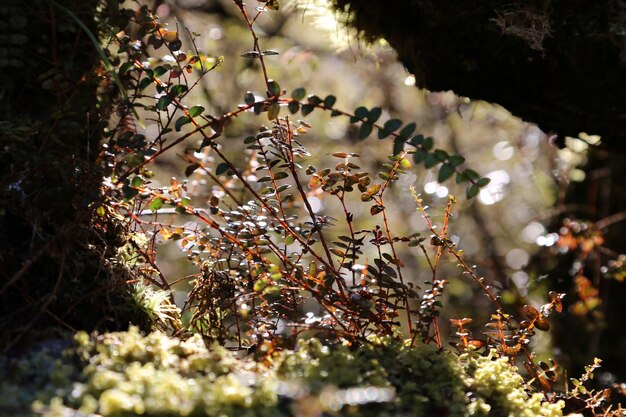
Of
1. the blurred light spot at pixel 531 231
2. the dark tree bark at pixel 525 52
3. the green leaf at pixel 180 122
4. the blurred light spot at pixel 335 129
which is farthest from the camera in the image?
the blurred light spot at pixel 335 129

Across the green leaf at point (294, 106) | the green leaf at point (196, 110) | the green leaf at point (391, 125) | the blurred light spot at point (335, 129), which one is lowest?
the green leaf at point (391, 125)

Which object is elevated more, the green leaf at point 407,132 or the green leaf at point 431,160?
the green leaf at point 407,132

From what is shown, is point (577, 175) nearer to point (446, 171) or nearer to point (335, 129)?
point (335, 129)

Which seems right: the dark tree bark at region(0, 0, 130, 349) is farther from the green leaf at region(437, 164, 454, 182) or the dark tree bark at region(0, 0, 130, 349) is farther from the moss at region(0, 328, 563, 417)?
the green leaf at region(437, 164, 454, 182)

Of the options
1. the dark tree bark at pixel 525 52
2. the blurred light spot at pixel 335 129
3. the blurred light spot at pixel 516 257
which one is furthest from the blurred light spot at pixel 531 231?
the dark tree bark at pixel 525 52

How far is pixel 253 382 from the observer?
155cm

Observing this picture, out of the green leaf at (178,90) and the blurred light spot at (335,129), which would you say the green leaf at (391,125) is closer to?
the green leaf at (178,90)

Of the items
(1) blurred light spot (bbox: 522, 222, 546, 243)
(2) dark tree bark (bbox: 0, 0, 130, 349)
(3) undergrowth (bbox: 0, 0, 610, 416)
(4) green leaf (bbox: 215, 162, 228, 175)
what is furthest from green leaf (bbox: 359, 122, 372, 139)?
(1) blurred light spot (bbox: 522, 222, 546, 243)

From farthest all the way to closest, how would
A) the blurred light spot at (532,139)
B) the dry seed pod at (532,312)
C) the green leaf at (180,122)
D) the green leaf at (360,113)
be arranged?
1. the blurred light spot at (532,139)
2. the dry seed pod at (532,312)
3. the green leaf at (180,122)
4. the green leaf at (360,113)

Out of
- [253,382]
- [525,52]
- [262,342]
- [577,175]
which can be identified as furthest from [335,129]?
[253,382]

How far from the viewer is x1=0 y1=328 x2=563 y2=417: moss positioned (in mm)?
1376

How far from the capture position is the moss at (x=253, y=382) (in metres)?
1.38

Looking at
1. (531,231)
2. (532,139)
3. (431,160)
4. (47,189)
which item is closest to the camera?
(431,160)

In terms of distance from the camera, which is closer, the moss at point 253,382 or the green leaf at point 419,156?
the moss at point 253,382
